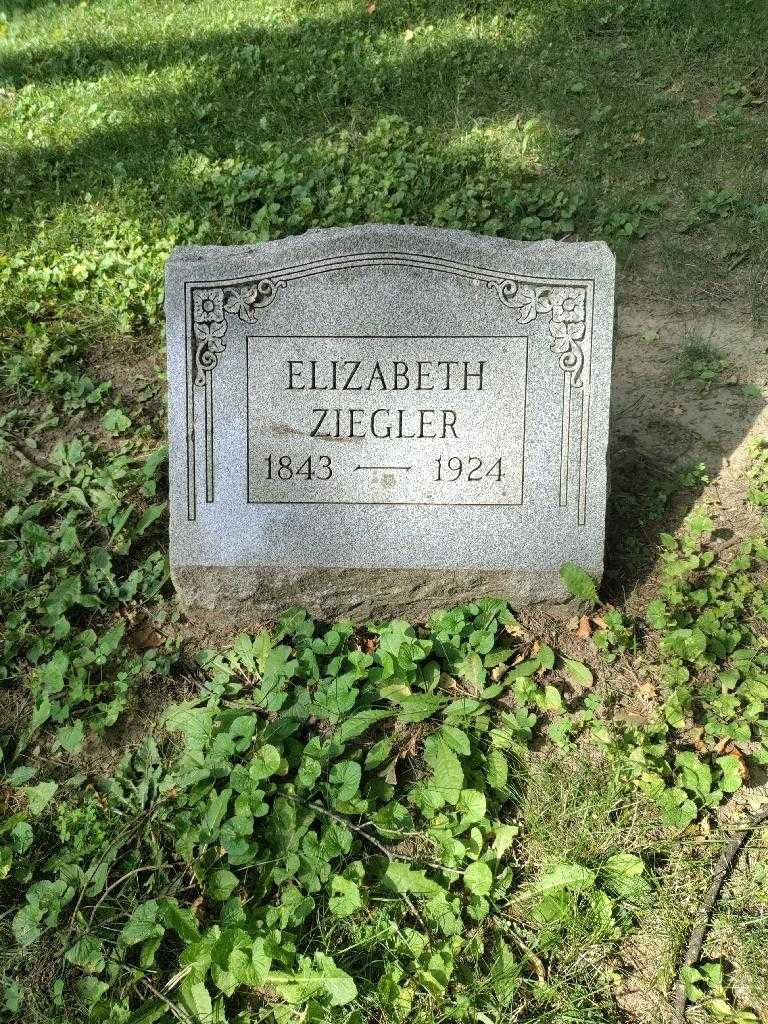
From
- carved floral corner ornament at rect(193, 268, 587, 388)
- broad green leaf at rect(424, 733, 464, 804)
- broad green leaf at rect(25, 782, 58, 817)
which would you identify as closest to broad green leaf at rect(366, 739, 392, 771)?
broad green leaf at rect(424, 733, 464, 804)

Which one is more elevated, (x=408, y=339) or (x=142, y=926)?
(x=408, y=339)

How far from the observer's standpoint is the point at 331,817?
2.51 m

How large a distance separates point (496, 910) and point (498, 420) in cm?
153

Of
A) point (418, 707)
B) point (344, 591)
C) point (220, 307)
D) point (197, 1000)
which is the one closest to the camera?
point (197, 1000)

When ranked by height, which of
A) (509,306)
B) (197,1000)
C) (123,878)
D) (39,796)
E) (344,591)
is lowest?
(197,1000)

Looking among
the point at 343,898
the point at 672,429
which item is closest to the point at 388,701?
the point at 343,898

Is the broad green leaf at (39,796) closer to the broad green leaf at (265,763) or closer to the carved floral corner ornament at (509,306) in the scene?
the broad green leaf at (265,763)

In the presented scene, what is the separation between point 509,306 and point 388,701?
1365 mm

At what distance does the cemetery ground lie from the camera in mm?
2258

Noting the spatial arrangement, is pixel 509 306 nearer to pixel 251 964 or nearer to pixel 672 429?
pixel 672 429

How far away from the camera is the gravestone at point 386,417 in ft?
9.72

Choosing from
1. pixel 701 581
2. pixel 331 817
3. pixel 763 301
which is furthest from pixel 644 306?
pixel 331 817

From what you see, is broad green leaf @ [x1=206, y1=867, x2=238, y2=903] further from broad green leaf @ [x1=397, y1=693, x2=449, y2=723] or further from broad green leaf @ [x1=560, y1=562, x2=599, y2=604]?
broad green leaf @ [x1=560, y1=562, x2=599, y2=604]

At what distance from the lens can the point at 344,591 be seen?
10.4 feet
